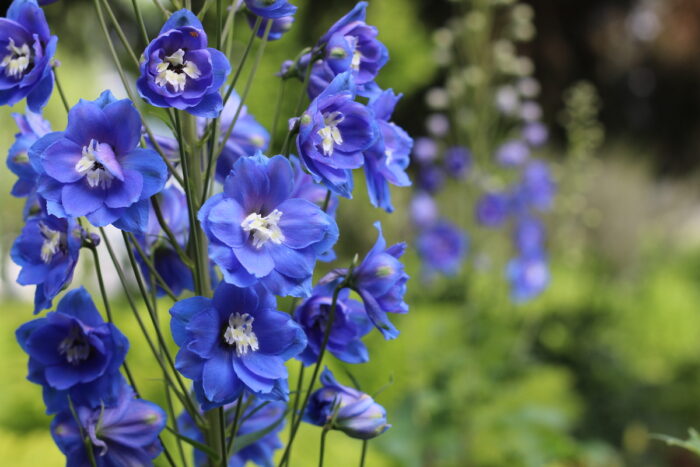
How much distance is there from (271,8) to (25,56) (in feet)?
0.83

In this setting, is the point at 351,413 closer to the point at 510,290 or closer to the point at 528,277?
the point at 528,277

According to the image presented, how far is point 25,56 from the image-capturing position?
2.51 feet

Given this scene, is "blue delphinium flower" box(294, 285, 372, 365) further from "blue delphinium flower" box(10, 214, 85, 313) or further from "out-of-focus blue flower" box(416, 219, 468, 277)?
"out-of-focus blue flower" box(416, 219, 468, 277)

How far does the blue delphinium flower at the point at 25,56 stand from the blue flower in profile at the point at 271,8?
20 cm

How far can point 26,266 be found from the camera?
80cm

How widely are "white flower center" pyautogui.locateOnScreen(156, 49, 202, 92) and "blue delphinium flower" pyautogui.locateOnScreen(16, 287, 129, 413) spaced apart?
0.24 metres

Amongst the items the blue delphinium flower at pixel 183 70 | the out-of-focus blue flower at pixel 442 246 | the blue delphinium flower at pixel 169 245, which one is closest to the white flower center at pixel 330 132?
the blue delphinium flower at pixel 183 70

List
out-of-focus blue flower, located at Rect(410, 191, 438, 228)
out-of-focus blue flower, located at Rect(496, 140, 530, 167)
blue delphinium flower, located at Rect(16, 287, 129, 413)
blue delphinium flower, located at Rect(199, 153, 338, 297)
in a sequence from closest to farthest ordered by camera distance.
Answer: blue delphinium flower, located at Rect(199, 153, 338, 297) → blue delphinium flower, located at Rect(16, 287, 129, 413) → out-of-focus blue flower, located at Rect(496, 140, 530, 167) → out-of-focus blue flower, located at Rect(410, 191, 438, 228)

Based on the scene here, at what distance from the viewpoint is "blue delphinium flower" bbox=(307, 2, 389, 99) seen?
0.80m

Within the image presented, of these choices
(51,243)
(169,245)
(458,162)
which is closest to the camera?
(51,243)

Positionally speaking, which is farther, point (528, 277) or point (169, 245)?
point (528, 277)

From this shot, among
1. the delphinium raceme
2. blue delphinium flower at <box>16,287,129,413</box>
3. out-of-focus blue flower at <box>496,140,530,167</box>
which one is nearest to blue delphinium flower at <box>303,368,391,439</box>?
the delphinium raceme

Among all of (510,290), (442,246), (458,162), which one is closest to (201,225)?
(458,162)

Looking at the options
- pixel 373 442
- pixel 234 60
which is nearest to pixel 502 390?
pixel 373 442
